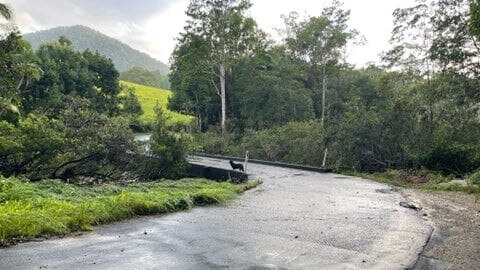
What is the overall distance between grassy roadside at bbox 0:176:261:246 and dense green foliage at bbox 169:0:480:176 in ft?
28.2

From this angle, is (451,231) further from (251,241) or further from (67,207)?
(67,207)

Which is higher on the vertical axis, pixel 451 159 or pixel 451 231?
pixel 451 159

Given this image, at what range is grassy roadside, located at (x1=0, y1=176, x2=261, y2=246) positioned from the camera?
654cm

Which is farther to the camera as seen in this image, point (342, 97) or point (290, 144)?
point (342, 97)

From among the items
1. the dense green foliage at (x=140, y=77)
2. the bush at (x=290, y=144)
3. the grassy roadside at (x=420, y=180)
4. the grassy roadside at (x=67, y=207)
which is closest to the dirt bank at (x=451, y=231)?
the grassy roadside at (x=420, y=180)

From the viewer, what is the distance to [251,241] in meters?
6.95

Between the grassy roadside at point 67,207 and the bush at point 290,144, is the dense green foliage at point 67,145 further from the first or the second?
the bush at point 290,144

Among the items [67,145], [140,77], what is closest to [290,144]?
[67,145]

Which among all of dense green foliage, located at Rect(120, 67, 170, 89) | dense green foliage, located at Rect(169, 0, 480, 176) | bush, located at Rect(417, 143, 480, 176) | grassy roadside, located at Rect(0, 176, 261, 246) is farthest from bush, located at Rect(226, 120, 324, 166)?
dense green foliage, located at Rect(120, 67, 170, 89)

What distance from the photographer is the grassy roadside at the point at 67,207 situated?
21.5ft

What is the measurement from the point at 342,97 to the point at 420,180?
24.3m

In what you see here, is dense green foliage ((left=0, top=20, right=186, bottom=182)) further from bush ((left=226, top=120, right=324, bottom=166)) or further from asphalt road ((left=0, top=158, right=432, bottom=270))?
asphalt road ((left=0, top=158, right=432, bottom=270))

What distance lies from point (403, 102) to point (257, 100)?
18.3 metres

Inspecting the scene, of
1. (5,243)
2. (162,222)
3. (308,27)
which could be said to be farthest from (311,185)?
(308,27)
